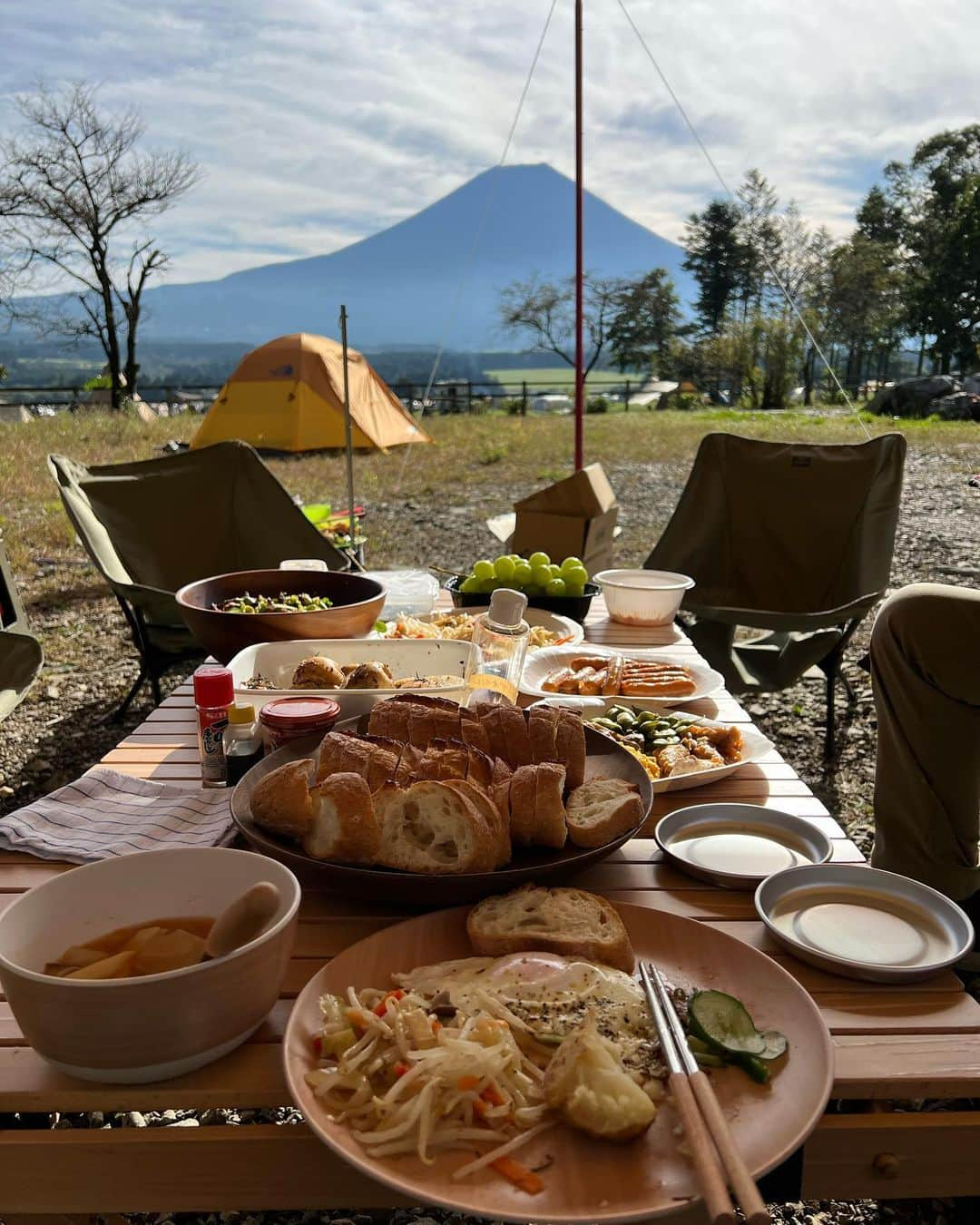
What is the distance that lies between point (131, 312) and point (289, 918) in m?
19.9

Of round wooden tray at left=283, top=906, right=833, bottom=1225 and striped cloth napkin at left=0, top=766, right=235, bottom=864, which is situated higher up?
round wooden tray at left=283, top=906, right=833, bottom=1225

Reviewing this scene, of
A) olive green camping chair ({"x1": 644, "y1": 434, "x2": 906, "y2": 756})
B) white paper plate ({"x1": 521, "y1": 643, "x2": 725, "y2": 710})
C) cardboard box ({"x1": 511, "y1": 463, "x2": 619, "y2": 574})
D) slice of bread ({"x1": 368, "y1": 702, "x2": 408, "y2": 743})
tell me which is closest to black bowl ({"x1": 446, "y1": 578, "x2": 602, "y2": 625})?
white paper plate ({"x1": 521, "y1": 643, "x2": 725, "y2": 710})

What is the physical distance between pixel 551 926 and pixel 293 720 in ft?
1.85

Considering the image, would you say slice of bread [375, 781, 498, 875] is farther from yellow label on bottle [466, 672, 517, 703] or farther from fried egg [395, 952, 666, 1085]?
yellow label on bottle [466, 672, 517, 703]

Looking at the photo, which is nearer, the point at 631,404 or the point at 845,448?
the point at 845,448

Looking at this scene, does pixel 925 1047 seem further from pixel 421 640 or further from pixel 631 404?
pixel 631 404

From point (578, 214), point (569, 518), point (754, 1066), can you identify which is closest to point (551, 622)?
point (569, 518)

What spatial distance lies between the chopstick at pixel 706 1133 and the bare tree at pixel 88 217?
727 inches

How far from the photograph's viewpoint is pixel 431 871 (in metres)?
0.99

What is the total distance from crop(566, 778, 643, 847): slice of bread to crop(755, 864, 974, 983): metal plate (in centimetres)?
17

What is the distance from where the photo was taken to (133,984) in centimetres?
71

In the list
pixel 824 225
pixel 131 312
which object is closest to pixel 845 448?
pixel 824 225

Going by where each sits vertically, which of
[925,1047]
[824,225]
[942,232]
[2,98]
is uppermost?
[2,98]

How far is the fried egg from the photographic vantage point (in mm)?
768
